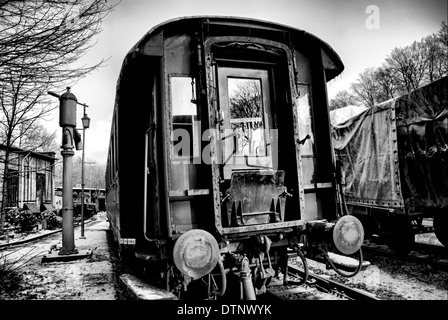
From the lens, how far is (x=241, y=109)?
4.49m

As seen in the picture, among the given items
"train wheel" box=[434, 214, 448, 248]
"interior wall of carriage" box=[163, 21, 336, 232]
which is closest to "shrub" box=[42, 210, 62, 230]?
"interior wall of carriage" box=[163, 21, 336, 232]

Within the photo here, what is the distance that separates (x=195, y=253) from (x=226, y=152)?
1432 mm

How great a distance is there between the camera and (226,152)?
4.13m

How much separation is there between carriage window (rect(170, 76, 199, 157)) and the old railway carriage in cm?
1

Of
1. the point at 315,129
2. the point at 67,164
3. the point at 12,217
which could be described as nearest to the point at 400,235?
the point at 315,129

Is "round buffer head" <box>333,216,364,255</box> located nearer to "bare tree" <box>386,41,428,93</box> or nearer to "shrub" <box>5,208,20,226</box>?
"shrub" <box>5,208,20,226</box>

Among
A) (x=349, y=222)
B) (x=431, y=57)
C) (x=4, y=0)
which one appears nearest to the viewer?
(x=4, y=0)

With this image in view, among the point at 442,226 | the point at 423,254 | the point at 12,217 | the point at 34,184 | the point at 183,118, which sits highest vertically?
the point at 34,184

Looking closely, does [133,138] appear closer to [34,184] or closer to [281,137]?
[281,137]

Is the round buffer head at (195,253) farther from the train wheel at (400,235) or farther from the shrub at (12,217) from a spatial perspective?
the shrub at (12,217)

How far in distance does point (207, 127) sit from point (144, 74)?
46.1 inches
